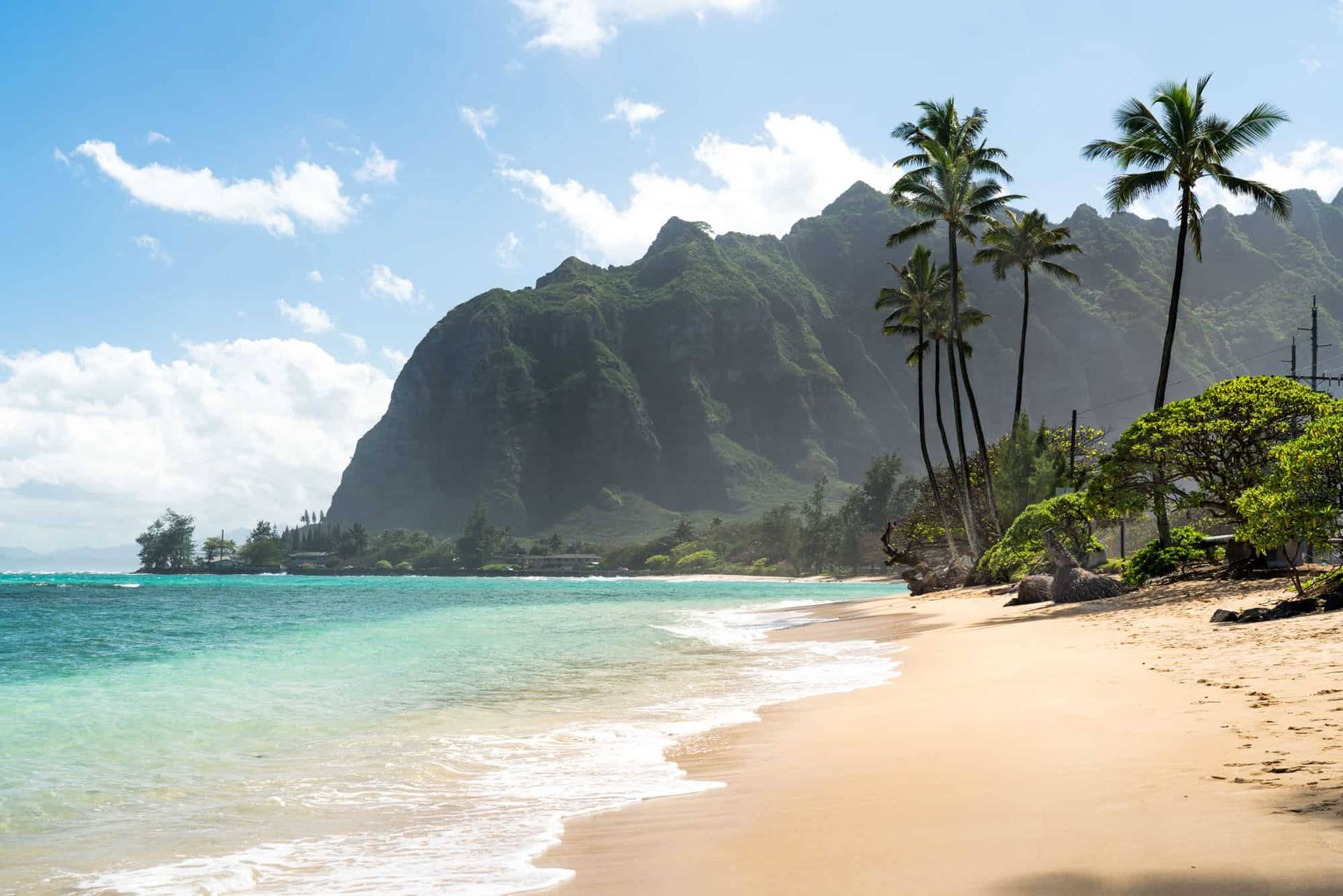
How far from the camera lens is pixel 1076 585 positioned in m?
23.2

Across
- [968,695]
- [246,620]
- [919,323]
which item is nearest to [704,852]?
[968,695]

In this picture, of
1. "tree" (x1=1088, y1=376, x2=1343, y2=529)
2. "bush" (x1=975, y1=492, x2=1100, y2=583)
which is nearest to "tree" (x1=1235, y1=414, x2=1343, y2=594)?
"tree" (x1=1088, y1=376, x2=1343, y2=529)

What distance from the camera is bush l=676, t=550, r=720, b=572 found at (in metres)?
174

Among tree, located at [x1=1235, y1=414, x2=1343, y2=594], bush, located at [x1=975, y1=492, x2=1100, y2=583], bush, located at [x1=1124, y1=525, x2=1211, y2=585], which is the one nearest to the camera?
tree, located at [x1=1235, y1=414, x2=1343, y2=594]

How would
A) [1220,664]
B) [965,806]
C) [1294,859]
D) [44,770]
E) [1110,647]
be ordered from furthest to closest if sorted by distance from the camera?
[1110,647] → [1220,664] → [44,770] → [965,806] → [1294,859]

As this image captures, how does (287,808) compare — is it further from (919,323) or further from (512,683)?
(919,323)

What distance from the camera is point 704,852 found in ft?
16.9

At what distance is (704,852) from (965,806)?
1.66 m

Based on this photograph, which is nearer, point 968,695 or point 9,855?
point 9,855

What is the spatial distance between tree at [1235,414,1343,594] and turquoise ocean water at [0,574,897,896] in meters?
7.01

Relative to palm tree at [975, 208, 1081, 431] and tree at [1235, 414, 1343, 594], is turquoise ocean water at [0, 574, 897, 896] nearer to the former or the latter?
tree at [1235, 414, 1343, 594]

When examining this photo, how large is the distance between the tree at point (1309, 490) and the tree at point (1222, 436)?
17.6 feet

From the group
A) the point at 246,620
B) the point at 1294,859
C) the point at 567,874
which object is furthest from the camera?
the point at 246,620

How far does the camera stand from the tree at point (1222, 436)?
796 inches
